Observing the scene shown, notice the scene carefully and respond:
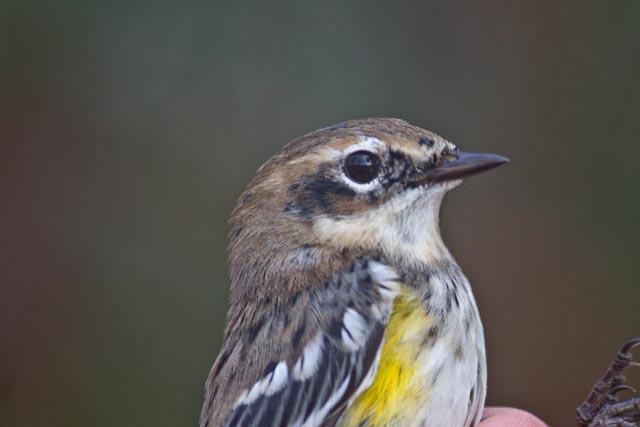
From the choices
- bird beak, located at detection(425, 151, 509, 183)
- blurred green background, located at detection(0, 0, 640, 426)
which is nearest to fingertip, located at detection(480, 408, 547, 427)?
bird beak, located at detection(425, 151, 509, 183)

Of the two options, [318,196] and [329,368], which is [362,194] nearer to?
[318,196]

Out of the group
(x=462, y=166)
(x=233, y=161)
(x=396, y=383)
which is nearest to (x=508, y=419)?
(x=396, y=383)

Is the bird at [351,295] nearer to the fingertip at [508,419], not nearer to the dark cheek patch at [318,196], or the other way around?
the dark cheek patch at [318,196]

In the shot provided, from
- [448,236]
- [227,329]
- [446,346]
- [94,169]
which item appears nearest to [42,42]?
[94,169]

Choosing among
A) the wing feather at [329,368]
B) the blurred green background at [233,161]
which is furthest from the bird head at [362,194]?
the blurred green background at [233,161]

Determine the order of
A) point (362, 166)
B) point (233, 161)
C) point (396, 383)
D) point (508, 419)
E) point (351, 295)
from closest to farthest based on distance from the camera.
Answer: point (396, 383) → point (351, 295) → point (362, 166) → point (508, 419) → point (233, 161)

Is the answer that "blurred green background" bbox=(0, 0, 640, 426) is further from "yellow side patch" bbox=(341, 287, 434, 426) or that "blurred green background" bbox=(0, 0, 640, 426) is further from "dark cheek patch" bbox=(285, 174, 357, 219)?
"yellow side patch" bbox=(341, 287, 434, 426)

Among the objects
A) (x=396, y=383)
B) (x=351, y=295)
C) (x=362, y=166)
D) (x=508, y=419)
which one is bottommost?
(x=508, y=419)
